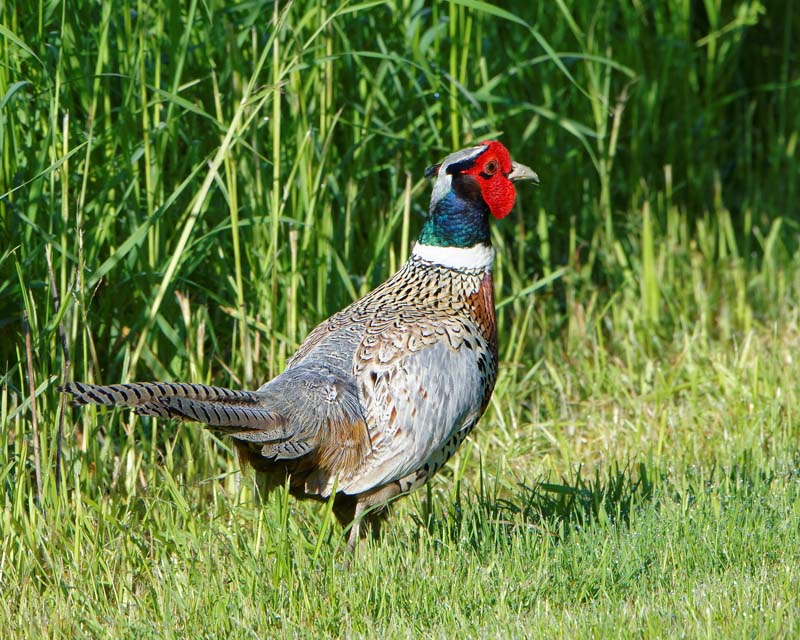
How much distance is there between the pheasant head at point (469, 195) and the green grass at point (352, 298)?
1.45ft

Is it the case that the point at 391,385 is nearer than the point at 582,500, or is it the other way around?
the point at 391,385

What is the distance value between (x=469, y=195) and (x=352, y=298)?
953mm

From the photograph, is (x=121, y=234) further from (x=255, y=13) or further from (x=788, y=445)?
(x=788, y=445)

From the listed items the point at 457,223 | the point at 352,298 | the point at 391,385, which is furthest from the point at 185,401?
the point at 352,298

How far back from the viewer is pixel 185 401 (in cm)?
305

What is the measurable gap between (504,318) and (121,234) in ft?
6.24

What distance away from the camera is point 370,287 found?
4852mm

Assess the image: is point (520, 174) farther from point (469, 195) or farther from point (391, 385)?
point (391, 385)

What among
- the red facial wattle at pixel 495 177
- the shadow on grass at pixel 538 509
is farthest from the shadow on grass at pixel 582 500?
the red facial wattle at pixel 495 177

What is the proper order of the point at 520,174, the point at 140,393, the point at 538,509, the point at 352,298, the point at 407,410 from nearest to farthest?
the point at 140,393 → the point at 407,410 → the point at 538,509 → the point at 520,174 → the point at 352,298

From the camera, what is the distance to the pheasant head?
12.9ft

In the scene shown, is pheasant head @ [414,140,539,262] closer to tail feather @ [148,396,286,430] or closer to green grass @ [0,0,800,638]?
green grass @ [0,0,800,638]

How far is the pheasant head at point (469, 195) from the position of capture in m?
3.92

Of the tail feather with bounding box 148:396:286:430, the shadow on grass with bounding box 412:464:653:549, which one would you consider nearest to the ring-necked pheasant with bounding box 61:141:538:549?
the tail feather with bounding box 148:396:286:430
